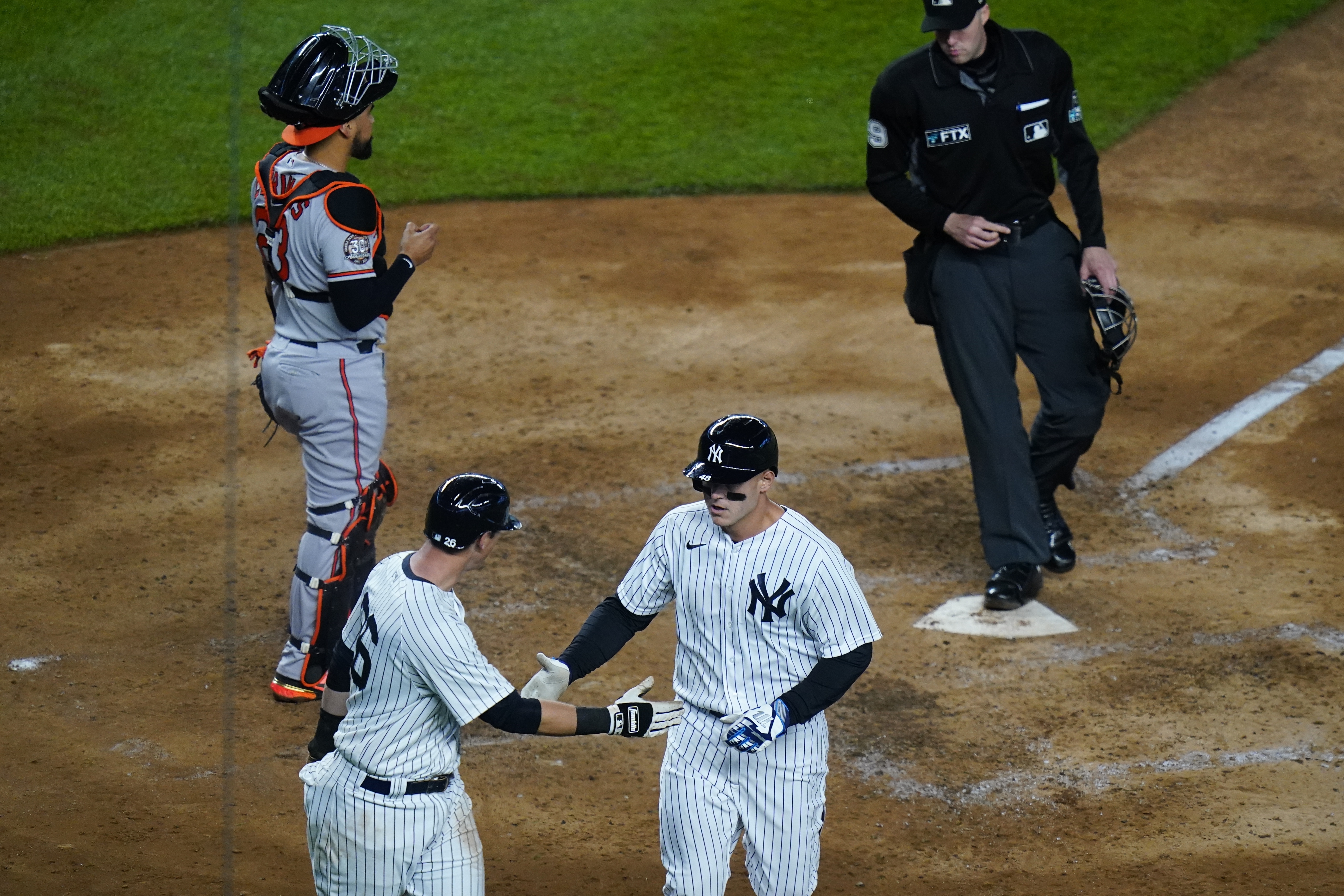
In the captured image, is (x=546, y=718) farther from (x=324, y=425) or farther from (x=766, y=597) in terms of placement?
(x=324, y=425)

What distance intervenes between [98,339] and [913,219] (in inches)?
171

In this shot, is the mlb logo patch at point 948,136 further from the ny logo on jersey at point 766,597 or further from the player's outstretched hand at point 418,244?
the ny logo on jersey at point 766,597

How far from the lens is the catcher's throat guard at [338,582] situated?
16.8ft

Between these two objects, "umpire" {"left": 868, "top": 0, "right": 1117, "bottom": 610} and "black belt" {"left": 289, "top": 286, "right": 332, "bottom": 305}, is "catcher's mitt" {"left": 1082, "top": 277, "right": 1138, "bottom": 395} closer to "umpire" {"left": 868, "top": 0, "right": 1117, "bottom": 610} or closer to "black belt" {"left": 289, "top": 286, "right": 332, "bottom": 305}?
"umpire" {"left": 868, "top": 0, "right": 1117, "bottom": 610}

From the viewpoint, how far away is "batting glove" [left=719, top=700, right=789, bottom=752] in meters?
3.51

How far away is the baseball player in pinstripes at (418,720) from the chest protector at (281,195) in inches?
68.6

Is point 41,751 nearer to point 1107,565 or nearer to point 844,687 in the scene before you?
point 844,687

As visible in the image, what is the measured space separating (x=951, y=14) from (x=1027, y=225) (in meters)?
0.85

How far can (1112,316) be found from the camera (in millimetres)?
5793

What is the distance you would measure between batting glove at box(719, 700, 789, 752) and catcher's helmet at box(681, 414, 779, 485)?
53 cm

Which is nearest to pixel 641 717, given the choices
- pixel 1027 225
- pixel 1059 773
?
pixel 1059 773

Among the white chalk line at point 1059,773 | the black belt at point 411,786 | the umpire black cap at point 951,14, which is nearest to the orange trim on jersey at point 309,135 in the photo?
the umpire black cap at point 951,14

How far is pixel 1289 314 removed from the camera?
797 centimetres

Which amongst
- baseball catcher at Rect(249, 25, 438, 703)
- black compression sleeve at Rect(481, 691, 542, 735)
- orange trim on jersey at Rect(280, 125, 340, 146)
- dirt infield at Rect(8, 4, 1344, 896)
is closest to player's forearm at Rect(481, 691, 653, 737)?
black compression sleeve at Rect(481, 691, 542, 735)
